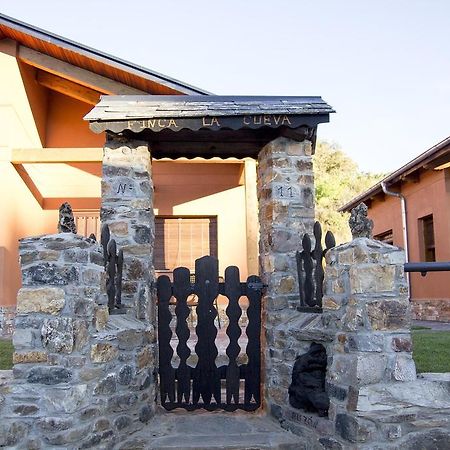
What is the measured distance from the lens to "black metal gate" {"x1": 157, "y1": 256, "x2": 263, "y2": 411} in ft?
15.8

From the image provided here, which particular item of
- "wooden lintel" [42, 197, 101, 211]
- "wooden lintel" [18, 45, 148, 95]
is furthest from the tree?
"wooden lintel" [18, 45, 148, 95]

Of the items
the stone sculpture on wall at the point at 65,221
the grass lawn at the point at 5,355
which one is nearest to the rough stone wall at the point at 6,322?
the grass lawn at the point at 5,355

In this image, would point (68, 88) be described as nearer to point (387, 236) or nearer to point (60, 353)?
point (60, 353)

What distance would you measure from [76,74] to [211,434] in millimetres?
7095

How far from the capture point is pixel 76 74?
368 inches

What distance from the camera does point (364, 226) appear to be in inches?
143

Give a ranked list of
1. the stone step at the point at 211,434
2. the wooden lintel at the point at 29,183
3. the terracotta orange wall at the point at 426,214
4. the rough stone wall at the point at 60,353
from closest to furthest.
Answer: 1. the rough stone wall at the point at 60,353
2. the stone step at the point at 211,434
3. the wooden lintel at the point at 29,183
4. the terracotta orange wall at the point at 426,214

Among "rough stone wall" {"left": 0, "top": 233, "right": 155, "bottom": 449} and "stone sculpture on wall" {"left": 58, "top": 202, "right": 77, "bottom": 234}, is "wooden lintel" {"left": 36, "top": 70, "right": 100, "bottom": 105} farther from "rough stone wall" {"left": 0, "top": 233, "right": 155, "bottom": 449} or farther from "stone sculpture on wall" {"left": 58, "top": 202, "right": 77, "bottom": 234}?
"rough stone wall" {"left": 0, "top": 233, "right": 155, "bottom": 449}

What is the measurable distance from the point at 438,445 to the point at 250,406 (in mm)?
1871

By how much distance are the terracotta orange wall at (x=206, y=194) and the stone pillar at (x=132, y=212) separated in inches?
206

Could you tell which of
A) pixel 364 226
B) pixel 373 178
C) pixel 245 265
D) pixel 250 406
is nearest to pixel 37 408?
pixel 250 406

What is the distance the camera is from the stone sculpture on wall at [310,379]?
13.1 ft

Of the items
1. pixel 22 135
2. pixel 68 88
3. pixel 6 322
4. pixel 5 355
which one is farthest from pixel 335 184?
pixel 5 355

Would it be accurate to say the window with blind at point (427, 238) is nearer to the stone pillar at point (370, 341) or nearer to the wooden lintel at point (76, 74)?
the wooden lintel at point (76, 74)
